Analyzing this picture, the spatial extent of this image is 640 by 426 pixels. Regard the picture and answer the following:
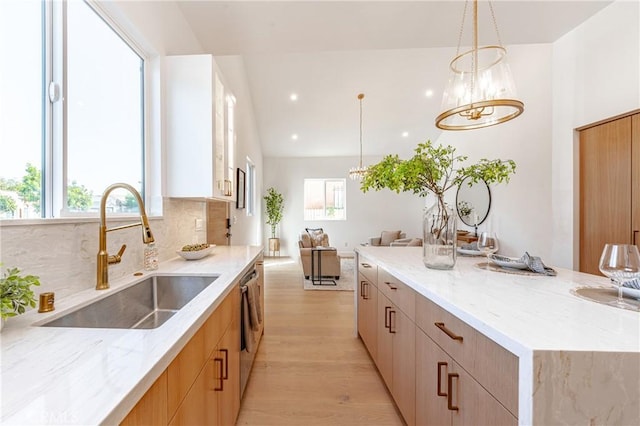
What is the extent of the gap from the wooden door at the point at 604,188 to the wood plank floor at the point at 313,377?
269cm

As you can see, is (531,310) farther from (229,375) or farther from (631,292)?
(229,375)

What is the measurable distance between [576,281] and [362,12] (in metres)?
2.39

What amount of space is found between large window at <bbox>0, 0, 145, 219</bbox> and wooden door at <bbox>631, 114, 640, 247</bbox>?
4.09m

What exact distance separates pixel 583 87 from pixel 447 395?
347 centimetres

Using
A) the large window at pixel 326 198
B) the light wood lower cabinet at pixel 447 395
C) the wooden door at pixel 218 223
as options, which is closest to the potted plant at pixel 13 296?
the light wood lower cabinet at pixel 447 395

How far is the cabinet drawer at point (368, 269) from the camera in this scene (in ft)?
6.77

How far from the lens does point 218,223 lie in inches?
143

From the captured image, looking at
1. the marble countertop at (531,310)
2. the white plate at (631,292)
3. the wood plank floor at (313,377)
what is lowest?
the wood plank floor at (313,377)

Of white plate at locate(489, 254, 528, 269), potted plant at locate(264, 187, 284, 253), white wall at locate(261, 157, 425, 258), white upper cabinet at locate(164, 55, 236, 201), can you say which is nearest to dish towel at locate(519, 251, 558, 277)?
white plate at locate(489, 254, 528, 269)

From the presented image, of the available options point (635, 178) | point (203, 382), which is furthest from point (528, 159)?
point (203, 382)

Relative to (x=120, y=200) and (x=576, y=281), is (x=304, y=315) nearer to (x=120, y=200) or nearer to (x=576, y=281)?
(x=120, y=200)

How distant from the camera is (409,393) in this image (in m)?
1.42

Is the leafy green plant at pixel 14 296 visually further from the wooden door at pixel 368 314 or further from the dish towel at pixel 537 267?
the dish towel at pixel 537 267

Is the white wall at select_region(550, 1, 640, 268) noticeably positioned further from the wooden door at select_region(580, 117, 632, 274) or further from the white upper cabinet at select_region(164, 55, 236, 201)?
the white upper cabinet at select_region(164, 55, 236, 201)
